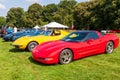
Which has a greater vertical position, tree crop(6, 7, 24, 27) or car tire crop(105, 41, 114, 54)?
tree crop(6, 7, 24, 27)

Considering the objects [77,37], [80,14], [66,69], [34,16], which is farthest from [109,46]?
[34,16]

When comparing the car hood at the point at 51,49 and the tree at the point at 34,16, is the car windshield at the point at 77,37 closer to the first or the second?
the car hood at the point at 51,49

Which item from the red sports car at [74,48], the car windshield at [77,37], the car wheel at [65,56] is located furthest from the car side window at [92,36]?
the car wheel at [65,56]

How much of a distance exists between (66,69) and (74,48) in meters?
1.18

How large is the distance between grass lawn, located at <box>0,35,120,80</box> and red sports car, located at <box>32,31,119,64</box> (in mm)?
253

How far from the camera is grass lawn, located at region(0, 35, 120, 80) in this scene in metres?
6.83

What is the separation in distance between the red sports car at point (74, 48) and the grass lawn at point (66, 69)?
9.9 inches

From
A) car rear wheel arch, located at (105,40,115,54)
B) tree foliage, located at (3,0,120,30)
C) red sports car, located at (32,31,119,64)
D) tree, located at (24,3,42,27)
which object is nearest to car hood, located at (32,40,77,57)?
red sports car, located at (32,31,119,64)

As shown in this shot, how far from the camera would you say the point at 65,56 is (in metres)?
8.38

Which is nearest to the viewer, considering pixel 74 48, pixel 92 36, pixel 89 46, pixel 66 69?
pixel 66 69

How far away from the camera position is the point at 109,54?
9.98 metres

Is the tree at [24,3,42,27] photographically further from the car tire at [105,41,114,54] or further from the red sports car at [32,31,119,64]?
the red sports car at [32,31,119,64]

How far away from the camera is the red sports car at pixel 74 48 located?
820 cm

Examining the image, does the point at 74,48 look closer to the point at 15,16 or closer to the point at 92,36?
the point at 92,36
